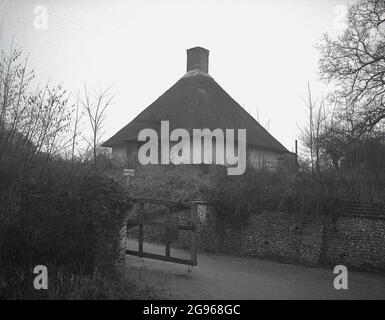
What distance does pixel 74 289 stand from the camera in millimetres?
7207

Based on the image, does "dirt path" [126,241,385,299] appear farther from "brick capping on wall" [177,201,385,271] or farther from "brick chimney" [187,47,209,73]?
"brick chimney" [187,47,209,73]

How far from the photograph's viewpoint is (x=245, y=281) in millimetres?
9938

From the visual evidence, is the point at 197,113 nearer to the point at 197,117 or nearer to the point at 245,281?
the point at 197,117

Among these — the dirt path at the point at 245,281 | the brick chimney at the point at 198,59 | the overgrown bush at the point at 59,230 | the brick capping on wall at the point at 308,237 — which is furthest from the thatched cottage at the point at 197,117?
the overgrown bush at the point at 59,230

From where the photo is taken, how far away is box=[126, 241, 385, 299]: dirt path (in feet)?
28.3

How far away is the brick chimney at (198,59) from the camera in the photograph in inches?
1288

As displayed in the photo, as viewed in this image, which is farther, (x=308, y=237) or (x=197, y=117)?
(x=197, y=117)

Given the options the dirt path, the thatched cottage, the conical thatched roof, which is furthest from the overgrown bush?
the conical thatched roof

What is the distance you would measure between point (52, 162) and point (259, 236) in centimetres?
785

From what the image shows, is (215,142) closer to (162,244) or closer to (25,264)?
(162,244)

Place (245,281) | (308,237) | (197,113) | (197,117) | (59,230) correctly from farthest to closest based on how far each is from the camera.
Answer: (197,113) < (197,117) < (308,237) < (245,281) < (59,230)

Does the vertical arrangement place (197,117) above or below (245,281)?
above

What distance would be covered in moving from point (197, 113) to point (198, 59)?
8.12 m

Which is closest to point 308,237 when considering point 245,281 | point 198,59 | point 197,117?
point 245,281
